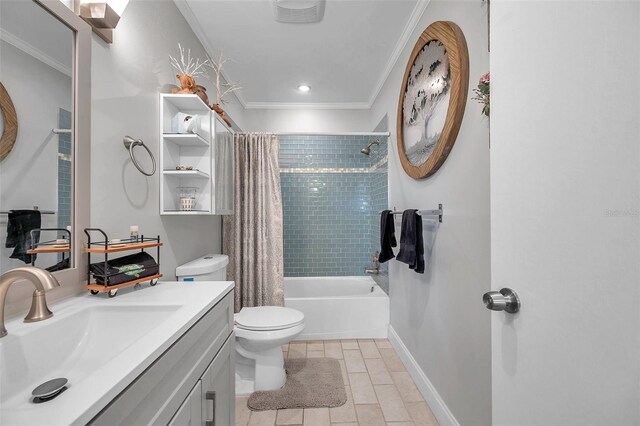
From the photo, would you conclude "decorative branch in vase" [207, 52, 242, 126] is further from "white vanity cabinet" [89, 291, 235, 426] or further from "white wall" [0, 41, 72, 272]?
"white vanity cabinet" [89, 291, 235, 426]

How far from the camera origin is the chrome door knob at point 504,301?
2.14ft

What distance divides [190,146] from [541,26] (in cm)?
177

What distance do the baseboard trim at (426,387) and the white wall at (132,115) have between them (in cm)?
174

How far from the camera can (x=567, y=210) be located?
0.53 m

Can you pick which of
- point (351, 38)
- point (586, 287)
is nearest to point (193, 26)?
point (351, 38)

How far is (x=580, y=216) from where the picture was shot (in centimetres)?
51

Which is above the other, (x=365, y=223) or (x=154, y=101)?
(x=154, y=101)

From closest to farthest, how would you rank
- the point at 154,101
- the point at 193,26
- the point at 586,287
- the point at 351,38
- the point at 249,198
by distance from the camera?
the point at 586,287, the point at 154,101, the point at 193,26, the point at 351,38, the point at 249,198

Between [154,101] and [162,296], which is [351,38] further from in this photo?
[162,296]

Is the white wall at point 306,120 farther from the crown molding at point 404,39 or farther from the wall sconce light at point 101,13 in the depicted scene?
the wall sconce light at point 101,13

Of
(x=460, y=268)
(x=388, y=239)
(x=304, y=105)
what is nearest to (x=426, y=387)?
(x=460, y=268)

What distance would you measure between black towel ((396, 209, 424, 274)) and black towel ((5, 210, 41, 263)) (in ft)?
5.65

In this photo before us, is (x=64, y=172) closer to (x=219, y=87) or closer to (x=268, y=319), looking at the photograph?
(x=268, y=319)

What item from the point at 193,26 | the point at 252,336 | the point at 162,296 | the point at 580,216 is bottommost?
the point at 252,336
